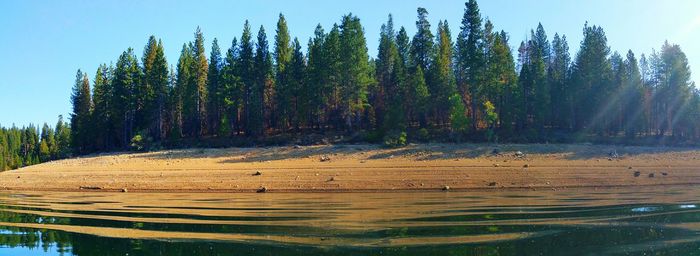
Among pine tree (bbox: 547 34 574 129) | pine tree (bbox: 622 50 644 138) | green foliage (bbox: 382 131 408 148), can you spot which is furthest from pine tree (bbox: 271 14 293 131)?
pine tree (bbox: 622 50 644 138)

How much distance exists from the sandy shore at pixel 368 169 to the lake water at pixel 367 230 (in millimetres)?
15058

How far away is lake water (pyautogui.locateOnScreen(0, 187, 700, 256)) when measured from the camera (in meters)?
13.1

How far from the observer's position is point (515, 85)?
66.2 meters

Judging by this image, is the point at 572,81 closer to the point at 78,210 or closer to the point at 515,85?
the point at 515,85

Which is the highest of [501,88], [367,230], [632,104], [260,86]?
[260,86]

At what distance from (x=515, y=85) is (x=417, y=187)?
34.2m

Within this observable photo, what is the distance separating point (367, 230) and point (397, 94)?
48099 mm

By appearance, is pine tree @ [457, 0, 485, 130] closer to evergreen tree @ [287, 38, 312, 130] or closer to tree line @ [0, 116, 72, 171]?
→ evergreen tree @ [287, 38, 312, 130]

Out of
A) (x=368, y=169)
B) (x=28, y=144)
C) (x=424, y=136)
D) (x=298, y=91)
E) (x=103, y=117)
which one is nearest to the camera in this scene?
(x=368, y=169)

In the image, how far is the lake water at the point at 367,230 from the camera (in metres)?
13.1

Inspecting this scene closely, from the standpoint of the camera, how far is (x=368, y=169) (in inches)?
1752

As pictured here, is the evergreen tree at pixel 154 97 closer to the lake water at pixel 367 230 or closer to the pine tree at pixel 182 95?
the pine tree at pixel 182 95

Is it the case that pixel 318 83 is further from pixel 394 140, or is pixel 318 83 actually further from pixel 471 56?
pixel 471 56

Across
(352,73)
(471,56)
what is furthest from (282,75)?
(471,56)
